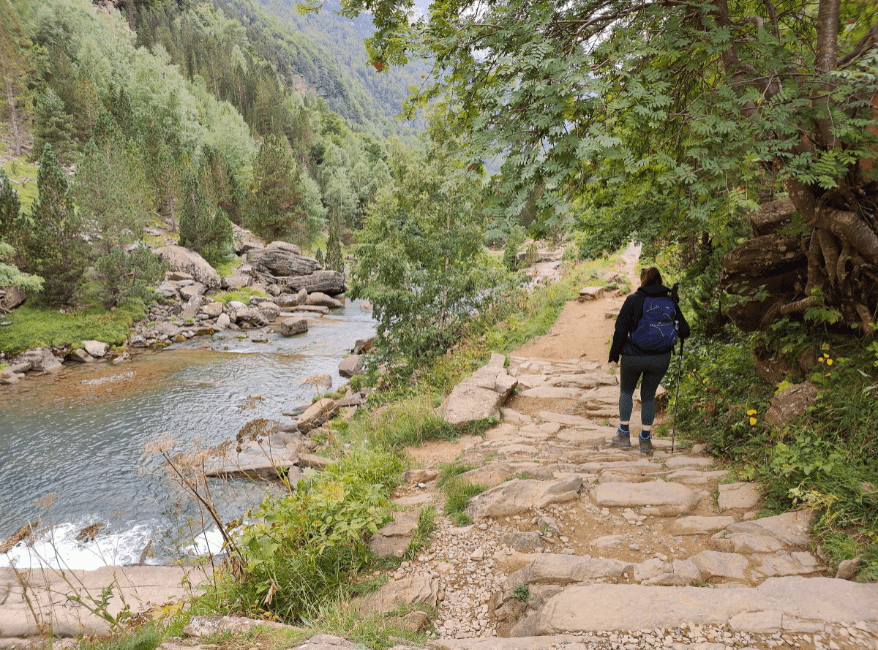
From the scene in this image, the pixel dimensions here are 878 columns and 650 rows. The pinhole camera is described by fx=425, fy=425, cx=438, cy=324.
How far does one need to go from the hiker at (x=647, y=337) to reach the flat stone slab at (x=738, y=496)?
127 cm

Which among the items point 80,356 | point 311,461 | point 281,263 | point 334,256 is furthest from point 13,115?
point 311,461

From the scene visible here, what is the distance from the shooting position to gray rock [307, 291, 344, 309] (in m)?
33.2

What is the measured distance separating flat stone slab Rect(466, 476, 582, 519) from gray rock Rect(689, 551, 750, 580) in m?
1.26

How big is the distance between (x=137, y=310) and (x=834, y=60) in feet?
92.5

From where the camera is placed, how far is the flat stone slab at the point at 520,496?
3.97 meters

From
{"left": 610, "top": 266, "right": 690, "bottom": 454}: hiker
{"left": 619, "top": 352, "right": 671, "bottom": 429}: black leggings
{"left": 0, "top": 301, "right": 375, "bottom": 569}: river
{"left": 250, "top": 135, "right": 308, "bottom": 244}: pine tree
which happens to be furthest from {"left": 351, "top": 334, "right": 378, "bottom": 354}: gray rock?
{"left": 250, "top": 135, "right": 308, "bottom": 244}: pine tree

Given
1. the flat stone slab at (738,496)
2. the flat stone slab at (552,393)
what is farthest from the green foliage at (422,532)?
the flat stone slab at (552,393)

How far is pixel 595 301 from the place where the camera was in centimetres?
1644

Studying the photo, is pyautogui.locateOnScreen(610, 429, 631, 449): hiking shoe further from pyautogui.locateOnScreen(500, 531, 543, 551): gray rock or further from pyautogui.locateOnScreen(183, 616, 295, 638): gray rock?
pyautogui.locateOnScreen(183, 616, 295, 638): gray rock

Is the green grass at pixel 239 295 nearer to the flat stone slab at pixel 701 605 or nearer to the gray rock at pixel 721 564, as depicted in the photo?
the flat stone slab at pixel 701 605

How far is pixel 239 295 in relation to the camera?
30453mm

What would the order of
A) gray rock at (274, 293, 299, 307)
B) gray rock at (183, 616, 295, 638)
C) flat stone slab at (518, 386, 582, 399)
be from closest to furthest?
gray rock at (183, 616, 295, 638) < flat stone slab at (518, 386, 582, 399) < gray rock at (274, 293, 299, 307)

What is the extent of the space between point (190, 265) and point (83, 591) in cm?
3039

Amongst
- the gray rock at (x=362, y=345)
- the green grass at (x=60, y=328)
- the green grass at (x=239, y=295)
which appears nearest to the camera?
the green grass at (x=60, y=328)
